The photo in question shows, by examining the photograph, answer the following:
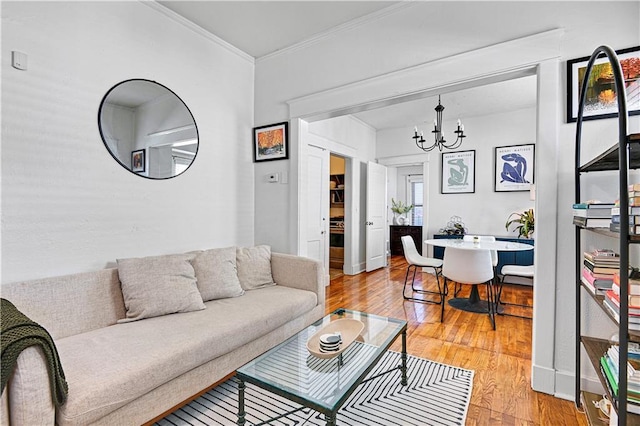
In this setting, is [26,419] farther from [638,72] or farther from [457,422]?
[638,72]

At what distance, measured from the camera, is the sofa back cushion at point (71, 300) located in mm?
1627

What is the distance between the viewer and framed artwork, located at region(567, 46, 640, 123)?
1.72 metres

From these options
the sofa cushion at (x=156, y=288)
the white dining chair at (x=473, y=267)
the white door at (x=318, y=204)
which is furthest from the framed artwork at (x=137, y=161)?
the white dining chair at (x=473, y=267)

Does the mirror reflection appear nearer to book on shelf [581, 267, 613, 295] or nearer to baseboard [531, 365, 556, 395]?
book on shelf [581, 267, 613, 295]

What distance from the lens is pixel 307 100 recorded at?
298cm

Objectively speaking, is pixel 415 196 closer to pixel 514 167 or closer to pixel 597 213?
pixel 514 167

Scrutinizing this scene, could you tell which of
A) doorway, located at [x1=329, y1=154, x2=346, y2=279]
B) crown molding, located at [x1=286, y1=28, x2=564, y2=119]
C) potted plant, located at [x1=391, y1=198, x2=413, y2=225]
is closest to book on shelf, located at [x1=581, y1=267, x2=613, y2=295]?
crown molding, located at [x1=286, y1=28, x2=564, y2=119]

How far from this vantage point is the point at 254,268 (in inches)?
107

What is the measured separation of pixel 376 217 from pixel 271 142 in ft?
9.59

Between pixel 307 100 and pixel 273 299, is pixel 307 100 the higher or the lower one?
the higher one

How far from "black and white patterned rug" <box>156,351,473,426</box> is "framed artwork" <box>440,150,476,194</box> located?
12.4 ft

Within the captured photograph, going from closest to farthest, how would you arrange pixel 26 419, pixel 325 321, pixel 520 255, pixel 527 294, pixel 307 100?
1. pixel 26 419
2. pixel 325 321
3. pixel 307 100
4. pixel 527 294
5. pixel 520 255

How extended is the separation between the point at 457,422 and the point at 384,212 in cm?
443

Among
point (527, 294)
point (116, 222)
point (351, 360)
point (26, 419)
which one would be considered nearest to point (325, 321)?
point (351, 360)
